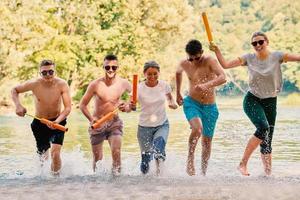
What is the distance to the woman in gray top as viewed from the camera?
829 centimetres

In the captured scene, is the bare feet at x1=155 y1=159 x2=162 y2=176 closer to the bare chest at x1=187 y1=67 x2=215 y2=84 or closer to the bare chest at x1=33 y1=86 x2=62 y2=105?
the bare chest at x1=187 y1=67 x2=215 y2=84

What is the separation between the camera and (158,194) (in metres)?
6.73

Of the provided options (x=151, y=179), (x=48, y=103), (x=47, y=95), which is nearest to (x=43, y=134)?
(x=48, y=103)

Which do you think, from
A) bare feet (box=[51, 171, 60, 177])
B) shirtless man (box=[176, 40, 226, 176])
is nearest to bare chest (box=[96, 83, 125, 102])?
shirtless man (box=[176, 40, 226, 176])

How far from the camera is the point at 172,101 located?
8570 millimetres

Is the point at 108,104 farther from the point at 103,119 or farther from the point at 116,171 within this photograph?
the point at 116,171

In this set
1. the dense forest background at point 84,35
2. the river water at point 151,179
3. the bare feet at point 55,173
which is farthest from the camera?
the dense forest background at point 84,35

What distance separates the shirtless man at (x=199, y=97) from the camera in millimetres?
8352

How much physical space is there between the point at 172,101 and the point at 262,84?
48.3 inches

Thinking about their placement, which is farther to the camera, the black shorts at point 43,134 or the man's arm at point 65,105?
the black shorts at point 43,134

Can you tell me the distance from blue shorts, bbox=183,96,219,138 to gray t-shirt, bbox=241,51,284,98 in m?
0.65

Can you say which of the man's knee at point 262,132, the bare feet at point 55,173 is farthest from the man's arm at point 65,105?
the man's knee at point 262,132

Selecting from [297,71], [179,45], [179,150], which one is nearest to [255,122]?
[179,150]

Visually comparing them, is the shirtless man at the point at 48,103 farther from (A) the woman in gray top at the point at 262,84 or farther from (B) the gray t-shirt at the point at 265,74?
(B) the gray t-shirt at the point at 265,74
